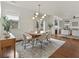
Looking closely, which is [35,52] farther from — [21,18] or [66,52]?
[21,18]

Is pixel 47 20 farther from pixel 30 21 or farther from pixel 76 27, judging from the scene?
pixel 30 21

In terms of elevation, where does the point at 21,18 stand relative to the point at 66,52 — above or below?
above

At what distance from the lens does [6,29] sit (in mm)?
3461

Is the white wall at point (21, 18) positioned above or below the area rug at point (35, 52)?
A: above

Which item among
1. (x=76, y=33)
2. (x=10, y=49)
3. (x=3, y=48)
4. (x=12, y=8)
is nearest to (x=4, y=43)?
(x=3, y=48)

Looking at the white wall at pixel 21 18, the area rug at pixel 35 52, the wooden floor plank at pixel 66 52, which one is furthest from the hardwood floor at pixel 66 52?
the white wall at pixel 21 18

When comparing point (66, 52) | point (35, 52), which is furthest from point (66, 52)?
point (35, 52)

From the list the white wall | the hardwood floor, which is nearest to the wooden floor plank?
the hardwood floor

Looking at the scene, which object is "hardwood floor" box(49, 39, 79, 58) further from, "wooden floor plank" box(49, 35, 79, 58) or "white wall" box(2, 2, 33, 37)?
"white wall" box(2, 2, 33, 37)

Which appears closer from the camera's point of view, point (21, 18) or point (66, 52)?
point (66, 52)

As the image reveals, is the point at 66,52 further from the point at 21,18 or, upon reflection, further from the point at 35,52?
the point at 21,18

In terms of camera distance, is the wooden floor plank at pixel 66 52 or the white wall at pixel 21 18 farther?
the white wall at pixel 21 18

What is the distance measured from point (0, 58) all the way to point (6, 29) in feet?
3.35

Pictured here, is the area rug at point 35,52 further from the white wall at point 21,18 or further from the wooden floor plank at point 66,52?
the white wall at point 21,18
